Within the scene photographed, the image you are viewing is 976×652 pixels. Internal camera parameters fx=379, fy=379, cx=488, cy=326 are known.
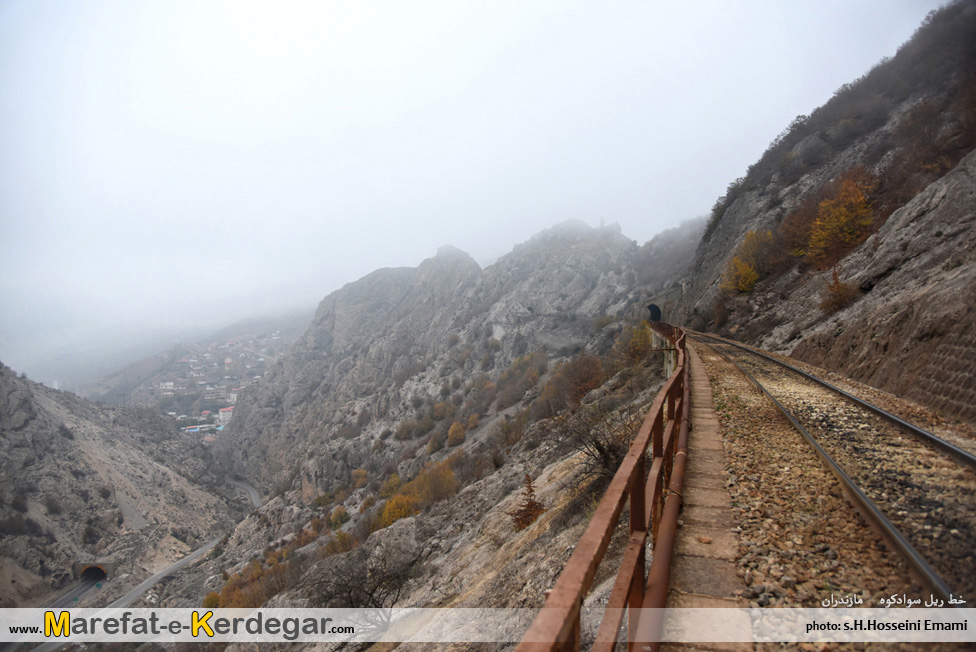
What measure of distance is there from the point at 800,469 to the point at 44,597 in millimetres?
75937

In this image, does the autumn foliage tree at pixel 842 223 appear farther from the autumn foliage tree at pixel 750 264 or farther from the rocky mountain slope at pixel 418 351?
the rocky mountain slope at pixel 418 351

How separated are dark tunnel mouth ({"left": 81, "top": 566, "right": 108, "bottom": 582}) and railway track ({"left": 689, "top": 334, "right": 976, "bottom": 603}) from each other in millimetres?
74443

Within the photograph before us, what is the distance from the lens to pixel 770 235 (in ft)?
93.8

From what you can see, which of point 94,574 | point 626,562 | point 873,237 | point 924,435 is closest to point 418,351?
point 94,574

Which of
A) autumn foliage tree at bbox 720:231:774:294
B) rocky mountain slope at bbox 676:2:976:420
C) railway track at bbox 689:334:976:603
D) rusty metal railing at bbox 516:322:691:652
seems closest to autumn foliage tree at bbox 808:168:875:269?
rocky mountain slope at bbox 676:2:976:420

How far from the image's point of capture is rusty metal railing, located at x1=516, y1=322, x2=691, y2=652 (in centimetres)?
112

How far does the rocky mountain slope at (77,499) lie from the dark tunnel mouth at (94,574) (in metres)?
1.36

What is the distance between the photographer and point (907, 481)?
157 inches

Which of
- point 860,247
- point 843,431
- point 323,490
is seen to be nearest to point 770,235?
point 860,247

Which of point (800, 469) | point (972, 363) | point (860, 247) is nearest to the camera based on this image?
point (800, 469)

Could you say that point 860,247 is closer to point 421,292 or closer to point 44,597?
point 44,597

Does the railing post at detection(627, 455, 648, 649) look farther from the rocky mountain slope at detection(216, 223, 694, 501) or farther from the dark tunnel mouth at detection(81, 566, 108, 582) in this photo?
the dark tunnel mouth at detection(81, 566, 108, 582)

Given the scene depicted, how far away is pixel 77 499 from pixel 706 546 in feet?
269

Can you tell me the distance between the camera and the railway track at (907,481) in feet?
8.53
